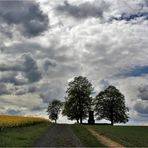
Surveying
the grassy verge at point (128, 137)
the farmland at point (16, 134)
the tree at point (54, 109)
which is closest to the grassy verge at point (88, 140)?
the grassy verge at point (128, 137)

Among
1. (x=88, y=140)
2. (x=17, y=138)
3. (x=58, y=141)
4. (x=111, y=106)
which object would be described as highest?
(x=111, y=106)

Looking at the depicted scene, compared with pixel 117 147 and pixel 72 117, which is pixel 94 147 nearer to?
pixel 117 147

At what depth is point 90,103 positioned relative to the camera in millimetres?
132375

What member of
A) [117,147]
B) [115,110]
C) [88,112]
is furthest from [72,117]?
[117,147]

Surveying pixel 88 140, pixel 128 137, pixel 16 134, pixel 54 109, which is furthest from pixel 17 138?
pixel 54 109

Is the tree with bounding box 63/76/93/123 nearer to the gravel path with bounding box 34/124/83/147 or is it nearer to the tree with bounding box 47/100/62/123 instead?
the tree with bounding box 47/100/62/123

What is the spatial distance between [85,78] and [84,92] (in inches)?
192

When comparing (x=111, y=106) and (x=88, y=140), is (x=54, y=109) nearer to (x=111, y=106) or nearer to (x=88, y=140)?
(x=111, y=106)

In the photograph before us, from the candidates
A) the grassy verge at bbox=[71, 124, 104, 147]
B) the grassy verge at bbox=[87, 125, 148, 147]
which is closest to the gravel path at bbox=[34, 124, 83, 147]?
the grassy verge at bbox=[71, 124, 104, 147]

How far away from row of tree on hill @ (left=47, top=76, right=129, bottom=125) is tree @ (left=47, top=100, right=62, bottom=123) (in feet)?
168

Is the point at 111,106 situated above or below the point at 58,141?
above

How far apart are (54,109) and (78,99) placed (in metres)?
55.9

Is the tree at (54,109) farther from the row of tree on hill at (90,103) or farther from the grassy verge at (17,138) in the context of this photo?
the grassy verge at (17,138)

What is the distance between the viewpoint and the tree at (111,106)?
12938 cm
